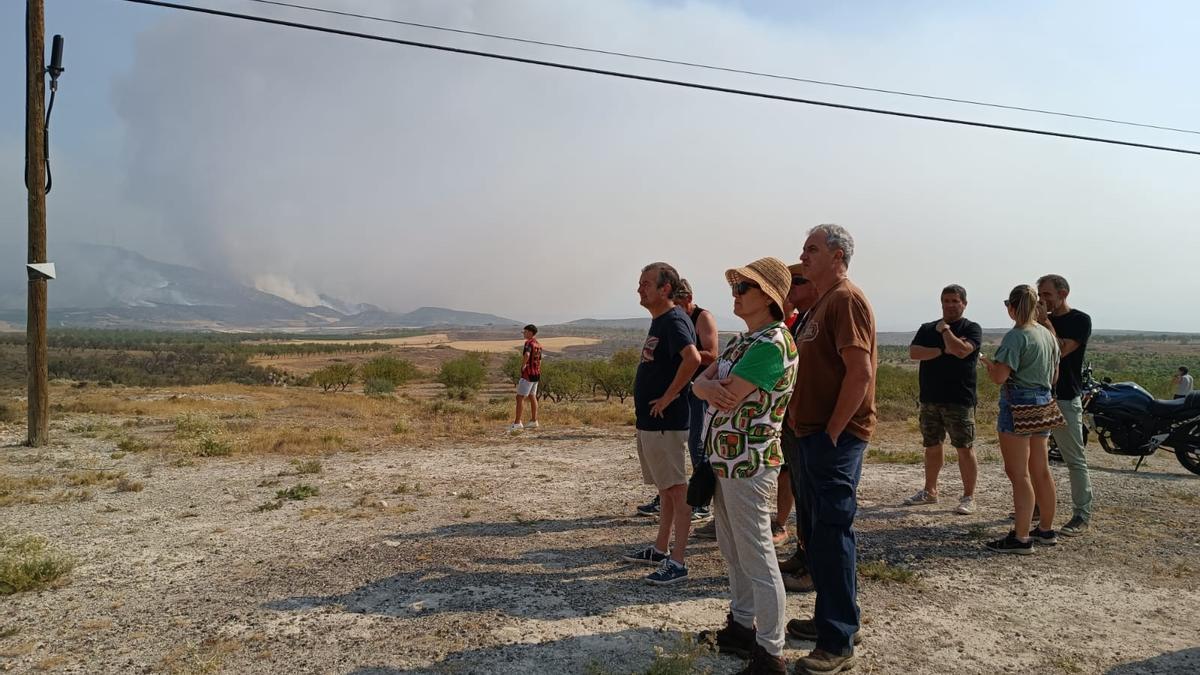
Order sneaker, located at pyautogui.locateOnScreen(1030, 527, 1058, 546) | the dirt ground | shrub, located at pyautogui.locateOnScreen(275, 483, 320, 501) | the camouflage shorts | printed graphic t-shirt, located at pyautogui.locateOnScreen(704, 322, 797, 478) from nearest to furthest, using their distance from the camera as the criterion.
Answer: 1. printed graphic t-shirt, located at pyautogui.locateOnScreen(704, 322, 797, 478)
2. the dirt ground
3. sneaker, located at pyautogui.locateOnScreen(1030, 527, 1058, 546)
4. the camouflage shorts
5. shrub, located at pyautogui.locateOnScreen(275, 483, 320, 501)

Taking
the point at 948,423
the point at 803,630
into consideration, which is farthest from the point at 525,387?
the point at 803,630

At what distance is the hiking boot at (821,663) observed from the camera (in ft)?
10.00

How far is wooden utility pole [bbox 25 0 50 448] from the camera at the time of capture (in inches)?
380

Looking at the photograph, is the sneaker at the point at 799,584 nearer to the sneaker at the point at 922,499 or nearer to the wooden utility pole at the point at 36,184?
the sneaker at the point at 922,499

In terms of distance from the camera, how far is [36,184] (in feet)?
32.1

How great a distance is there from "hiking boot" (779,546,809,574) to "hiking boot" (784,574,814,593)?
0.05 metres

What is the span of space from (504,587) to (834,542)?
7.12 ft

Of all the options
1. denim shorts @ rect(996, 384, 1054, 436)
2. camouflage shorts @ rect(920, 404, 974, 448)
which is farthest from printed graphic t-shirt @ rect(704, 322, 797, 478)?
camouflage shorts @ rect(920, 404, 974, 448)

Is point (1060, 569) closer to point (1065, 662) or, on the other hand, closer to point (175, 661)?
point (1065, 662)

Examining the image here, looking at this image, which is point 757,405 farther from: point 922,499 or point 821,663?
point 922,499

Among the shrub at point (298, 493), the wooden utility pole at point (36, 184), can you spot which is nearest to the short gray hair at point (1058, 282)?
the shrub at point (298, 493)

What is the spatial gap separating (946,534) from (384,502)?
16.5 feet

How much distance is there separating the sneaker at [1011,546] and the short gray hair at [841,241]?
3.10m

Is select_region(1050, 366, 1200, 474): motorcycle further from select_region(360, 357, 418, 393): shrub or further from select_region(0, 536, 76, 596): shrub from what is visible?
select_region(360, 357, 418, 393): shrub
